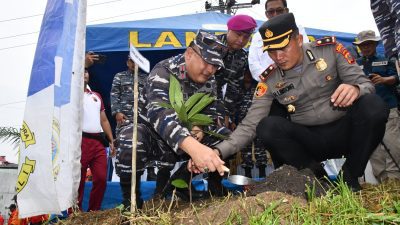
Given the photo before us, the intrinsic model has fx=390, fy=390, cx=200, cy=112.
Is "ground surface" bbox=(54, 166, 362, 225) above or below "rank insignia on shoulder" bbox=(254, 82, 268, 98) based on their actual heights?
below

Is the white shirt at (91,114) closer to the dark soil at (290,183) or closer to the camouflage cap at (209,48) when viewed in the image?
the camouflage cap at (209,48)

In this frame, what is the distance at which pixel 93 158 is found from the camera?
379 centimetres

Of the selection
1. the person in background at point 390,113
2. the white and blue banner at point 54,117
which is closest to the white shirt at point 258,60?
the person in background at point 390,113

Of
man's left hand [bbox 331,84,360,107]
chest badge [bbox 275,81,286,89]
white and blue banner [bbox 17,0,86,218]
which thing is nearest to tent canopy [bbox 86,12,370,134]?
white and blue banner [bbox 17,0,86,218]

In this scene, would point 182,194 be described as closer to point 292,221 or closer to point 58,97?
point 58,97

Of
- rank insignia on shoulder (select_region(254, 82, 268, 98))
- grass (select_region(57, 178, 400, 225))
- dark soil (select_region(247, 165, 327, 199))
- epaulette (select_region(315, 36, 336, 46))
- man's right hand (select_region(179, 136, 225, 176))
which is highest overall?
epaulette (select_region(315, 36, 336, 46))

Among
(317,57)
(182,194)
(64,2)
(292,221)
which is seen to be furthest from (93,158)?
(292,221)

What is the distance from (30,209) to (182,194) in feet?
3.12

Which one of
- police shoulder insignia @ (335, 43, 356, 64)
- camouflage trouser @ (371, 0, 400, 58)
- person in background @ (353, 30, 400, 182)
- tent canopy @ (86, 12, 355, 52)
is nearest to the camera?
police shoulder insignia @ (335, 43, 356, 64)

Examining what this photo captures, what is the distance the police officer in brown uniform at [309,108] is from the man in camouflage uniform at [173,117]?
0.96 feet

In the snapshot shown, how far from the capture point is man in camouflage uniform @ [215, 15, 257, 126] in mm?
3512

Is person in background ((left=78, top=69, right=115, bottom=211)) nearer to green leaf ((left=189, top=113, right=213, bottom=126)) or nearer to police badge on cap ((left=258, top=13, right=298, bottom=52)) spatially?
green leaf ((left=189, top=113, right=213, bottom=126))

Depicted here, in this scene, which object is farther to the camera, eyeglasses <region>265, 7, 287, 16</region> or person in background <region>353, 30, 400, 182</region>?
eyeglasses <region>265, 7, 287, 16</region>

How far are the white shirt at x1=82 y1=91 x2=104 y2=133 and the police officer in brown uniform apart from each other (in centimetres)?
195
